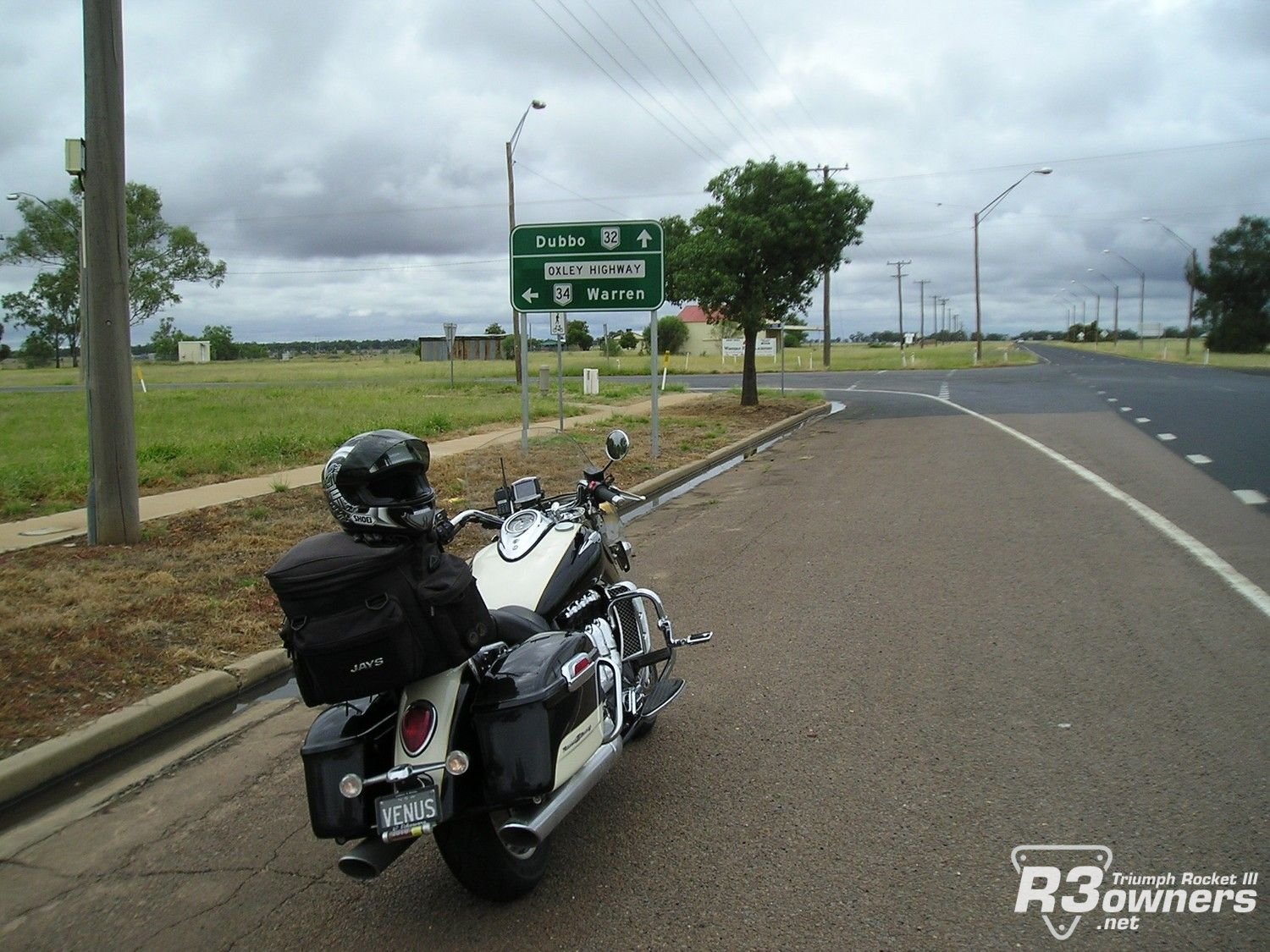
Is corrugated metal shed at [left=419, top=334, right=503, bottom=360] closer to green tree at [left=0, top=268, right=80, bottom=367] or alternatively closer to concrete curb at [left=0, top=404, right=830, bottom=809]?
green tree at [left=0, top=268, right=80, bottom=367]

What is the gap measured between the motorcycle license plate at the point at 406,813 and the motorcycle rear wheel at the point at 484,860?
0.23 m

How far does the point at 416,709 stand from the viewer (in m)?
3.19

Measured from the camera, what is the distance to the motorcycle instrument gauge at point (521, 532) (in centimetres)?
423

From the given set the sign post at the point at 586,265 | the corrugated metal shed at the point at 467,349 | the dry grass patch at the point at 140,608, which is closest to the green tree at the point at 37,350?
the corrugated metal shed at the point at 467,349

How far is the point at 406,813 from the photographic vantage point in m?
3.05

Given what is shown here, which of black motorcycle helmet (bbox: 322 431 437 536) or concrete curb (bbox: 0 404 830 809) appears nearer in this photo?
black motorcycle helmet (bbox: 322 431 437 536)

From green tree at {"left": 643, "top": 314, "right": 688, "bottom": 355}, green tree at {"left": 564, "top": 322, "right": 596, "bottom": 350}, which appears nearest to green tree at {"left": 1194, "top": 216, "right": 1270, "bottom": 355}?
green tree at {"left": 643, "top": 314, "right": 688, "bottom": 355}

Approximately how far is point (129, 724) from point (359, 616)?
3.02m

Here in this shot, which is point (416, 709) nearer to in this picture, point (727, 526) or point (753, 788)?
point (753, 788)

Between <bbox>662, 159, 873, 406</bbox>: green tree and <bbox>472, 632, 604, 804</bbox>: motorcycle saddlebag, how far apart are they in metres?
19.7

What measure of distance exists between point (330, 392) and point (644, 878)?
99.5 ft

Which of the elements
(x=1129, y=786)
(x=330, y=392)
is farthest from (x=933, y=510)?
(x=330, y=392)

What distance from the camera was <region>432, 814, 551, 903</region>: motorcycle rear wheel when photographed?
11.0 ft
